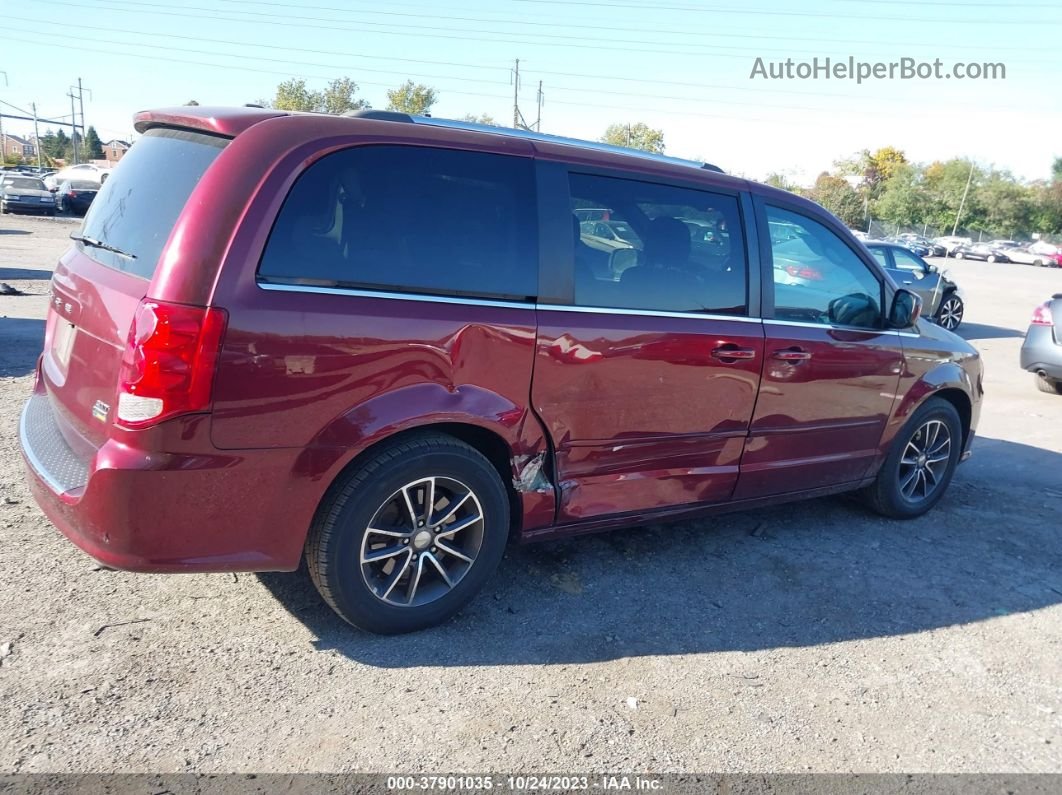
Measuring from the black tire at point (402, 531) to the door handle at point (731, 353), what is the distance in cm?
129

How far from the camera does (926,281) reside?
14805mm

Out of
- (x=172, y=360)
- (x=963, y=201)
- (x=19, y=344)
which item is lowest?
(x=19, y=344)

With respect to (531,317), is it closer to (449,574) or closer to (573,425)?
(573,425)

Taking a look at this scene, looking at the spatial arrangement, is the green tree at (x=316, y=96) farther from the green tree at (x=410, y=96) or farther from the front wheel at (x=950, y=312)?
the front wheel at (x=950, y=312)

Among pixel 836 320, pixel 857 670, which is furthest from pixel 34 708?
pixel 836 320

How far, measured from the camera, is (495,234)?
3334 millimetres

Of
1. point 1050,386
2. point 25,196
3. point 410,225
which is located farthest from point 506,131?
point 25,196

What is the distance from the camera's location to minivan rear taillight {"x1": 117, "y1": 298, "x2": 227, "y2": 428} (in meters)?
2.66

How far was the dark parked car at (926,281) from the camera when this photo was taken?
47.9 feet

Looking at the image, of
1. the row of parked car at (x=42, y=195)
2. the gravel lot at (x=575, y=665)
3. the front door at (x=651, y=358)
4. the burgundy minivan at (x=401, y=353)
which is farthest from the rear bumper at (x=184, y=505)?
the row of parked car at (x=42, y=195)

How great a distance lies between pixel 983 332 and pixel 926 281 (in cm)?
200

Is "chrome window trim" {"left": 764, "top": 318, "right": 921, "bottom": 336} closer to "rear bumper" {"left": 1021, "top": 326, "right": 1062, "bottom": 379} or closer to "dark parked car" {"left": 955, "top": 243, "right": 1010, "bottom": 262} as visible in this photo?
"rear bumper" {"left": 1021, "top": 326, "right": 1062, "bottom": 379}

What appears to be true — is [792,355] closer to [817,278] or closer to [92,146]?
[817,278]

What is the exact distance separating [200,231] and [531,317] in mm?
1299
